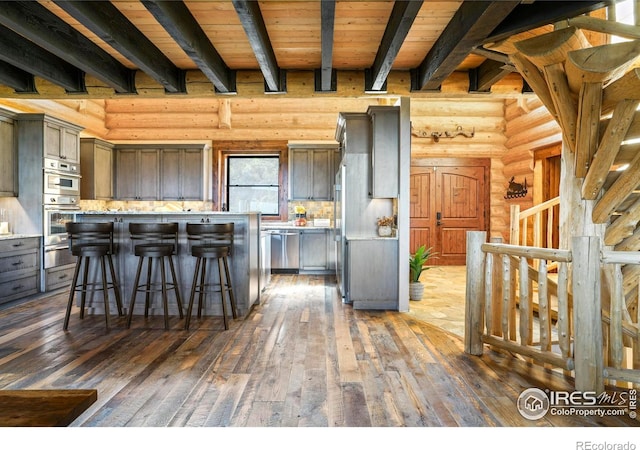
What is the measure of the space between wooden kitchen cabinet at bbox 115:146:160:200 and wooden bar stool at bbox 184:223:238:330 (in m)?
3.91

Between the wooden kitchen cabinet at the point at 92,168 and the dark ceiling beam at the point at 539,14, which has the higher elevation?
the dark ceiling beam at the point at 539,14

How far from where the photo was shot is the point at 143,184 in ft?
24.8

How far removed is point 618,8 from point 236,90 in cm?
454

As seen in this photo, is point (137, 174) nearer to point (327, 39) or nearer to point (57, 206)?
point (57, 206)

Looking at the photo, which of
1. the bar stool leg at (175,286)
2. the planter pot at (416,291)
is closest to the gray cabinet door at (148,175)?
the bar stool leg at (175,286)

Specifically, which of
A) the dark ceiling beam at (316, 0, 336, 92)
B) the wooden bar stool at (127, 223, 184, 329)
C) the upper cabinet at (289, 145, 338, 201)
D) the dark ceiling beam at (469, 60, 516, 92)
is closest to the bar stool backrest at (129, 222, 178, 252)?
the wooden bar stool at (127, 223, 184, 329)

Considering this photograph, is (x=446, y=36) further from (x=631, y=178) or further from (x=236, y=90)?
(x=236, y=90)

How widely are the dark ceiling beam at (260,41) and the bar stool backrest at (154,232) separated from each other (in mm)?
1770

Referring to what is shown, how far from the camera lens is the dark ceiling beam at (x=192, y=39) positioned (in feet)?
8.51

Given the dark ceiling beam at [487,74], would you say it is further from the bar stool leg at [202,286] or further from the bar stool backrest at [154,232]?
the bar stool backrest at [154,232]

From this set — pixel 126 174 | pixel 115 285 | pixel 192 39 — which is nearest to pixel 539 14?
pixel 192 39

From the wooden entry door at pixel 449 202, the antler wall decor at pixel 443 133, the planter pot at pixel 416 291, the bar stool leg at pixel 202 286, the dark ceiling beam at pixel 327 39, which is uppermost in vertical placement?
the antler wall decor at pixel 443 133

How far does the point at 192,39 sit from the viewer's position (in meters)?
3.08

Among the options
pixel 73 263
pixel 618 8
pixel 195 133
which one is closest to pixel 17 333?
pixel 73 263
